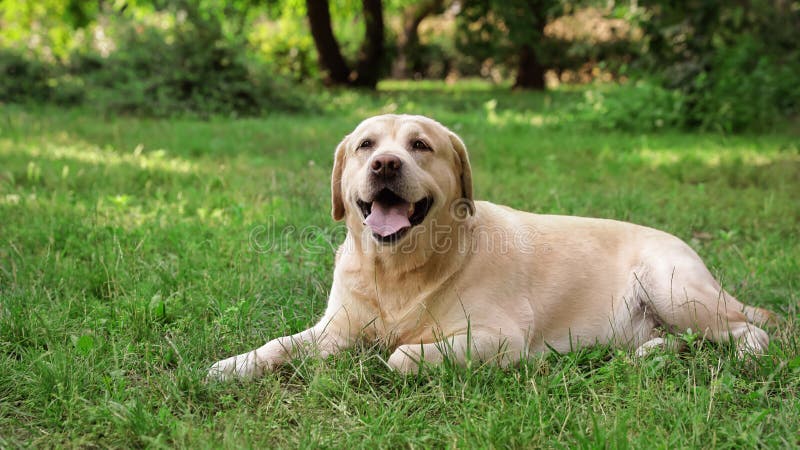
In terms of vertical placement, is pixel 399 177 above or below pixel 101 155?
above

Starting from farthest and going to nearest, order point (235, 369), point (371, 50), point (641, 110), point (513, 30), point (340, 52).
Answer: point (371, 50)
point (340, 52)
point (513, 30)
point (641, 110)
point (235, 369)

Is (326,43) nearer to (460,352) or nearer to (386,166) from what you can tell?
(386,166)

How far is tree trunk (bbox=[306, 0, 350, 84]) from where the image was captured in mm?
18422

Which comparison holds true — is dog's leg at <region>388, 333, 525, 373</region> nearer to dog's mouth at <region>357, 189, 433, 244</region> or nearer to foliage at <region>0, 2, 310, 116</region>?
dog's mouth at <region>357, 189, 433, 244</region>

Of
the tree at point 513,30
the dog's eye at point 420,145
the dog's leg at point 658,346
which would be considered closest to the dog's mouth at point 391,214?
the dog's eye at point 420,145

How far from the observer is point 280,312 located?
3.54 meters

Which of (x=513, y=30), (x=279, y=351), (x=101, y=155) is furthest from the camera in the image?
(x=513, y=30)

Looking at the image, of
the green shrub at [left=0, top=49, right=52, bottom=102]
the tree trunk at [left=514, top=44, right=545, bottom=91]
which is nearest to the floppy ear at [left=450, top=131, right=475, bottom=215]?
the green shrub at [left=0, top=49, right=52, bottom=102]

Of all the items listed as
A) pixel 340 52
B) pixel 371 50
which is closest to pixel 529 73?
pixel 371 50

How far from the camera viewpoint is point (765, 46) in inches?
407

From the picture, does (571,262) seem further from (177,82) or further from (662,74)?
(177,82)

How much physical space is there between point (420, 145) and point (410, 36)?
22.3 m

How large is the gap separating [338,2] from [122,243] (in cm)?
1957

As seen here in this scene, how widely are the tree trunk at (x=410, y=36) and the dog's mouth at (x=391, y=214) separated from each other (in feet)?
67.1
